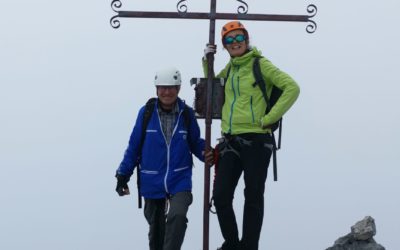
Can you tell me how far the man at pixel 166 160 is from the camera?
9.23 meters

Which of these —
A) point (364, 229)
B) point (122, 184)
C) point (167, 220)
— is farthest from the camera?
point (364, 229)

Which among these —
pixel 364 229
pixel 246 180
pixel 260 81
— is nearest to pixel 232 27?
pixel 260 81

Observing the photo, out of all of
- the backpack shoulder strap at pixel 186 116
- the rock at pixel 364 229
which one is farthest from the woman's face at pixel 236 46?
the rock at pixel 364 229

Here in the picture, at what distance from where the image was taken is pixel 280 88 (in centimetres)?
907

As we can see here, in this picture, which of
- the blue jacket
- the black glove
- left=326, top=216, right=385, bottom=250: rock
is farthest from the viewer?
left=326, top=216, right=385, bottom=250: rock

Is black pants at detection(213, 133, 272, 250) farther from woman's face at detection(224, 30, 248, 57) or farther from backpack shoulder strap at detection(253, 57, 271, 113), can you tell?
woman's face at detection(224, 30, 248, 57)

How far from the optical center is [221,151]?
30.3 ft

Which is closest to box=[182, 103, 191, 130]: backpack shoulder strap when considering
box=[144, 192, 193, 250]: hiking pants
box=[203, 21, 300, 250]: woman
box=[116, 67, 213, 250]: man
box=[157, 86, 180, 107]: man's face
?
box=[116, 67, 213, 250]: man

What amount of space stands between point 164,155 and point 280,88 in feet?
6.23

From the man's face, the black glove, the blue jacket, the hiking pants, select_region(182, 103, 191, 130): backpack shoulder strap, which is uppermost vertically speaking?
the man's face

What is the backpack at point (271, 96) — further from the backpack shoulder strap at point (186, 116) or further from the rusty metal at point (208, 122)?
the backpack shoulder strap at point (186, 116)

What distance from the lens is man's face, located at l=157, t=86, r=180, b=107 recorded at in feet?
31.1

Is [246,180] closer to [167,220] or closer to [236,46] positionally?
[167,220]

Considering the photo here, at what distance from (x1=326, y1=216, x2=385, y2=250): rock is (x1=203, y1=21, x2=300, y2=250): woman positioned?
2685 millimetres
